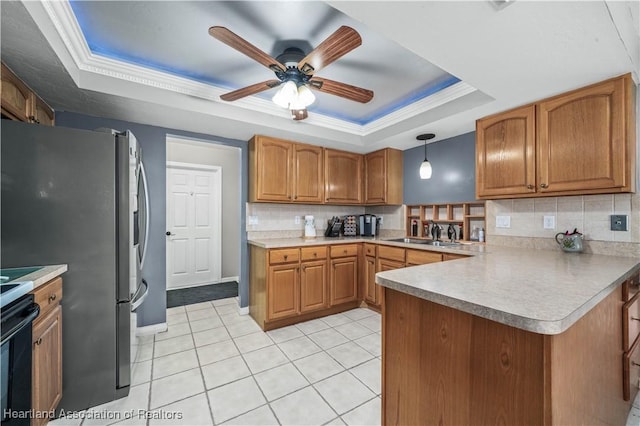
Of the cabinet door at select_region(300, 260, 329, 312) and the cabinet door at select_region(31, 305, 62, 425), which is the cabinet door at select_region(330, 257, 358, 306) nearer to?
the cabinet door at select_region(300, 260, 329, 312)

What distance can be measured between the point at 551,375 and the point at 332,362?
1655 mm

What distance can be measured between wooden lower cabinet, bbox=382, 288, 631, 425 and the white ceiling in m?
1.29

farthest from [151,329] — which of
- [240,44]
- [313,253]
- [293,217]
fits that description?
[240,44]

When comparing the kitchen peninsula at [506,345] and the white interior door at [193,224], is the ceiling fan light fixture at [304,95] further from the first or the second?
the white interior door at [193,224]

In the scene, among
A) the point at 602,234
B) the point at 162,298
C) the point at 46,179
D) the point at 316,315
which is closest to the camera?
the point at 46,179

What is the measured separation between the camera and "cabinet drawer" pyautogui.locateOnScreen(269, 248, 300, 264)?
270 centimetres

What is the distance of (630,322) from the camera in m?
1.44

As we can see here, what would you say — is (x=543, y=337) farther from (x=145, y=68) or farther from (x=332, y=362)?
(x=145, y=68)

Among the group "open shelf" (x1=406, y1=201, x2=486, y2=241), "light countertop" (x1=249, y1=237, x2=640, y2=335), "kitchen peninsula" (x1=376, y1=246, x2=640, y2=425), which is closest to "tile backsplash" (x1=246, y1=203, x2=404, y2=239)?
"open shelf" (x1=406, y1=201, x2=486, y2=241)

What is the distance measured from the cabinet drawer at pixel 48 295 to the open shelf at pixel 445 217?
338 centimetres

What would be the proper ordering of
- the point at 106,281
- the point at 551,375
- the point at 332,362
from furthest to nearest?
1. the point at 332,362
2. the point at 106,281
3. the point at 551,375

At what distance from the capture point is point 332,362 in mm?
2117

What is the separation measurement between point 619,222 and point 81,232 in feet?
11.7

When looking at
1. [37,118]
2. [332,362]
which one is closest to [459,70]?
[332,362]
